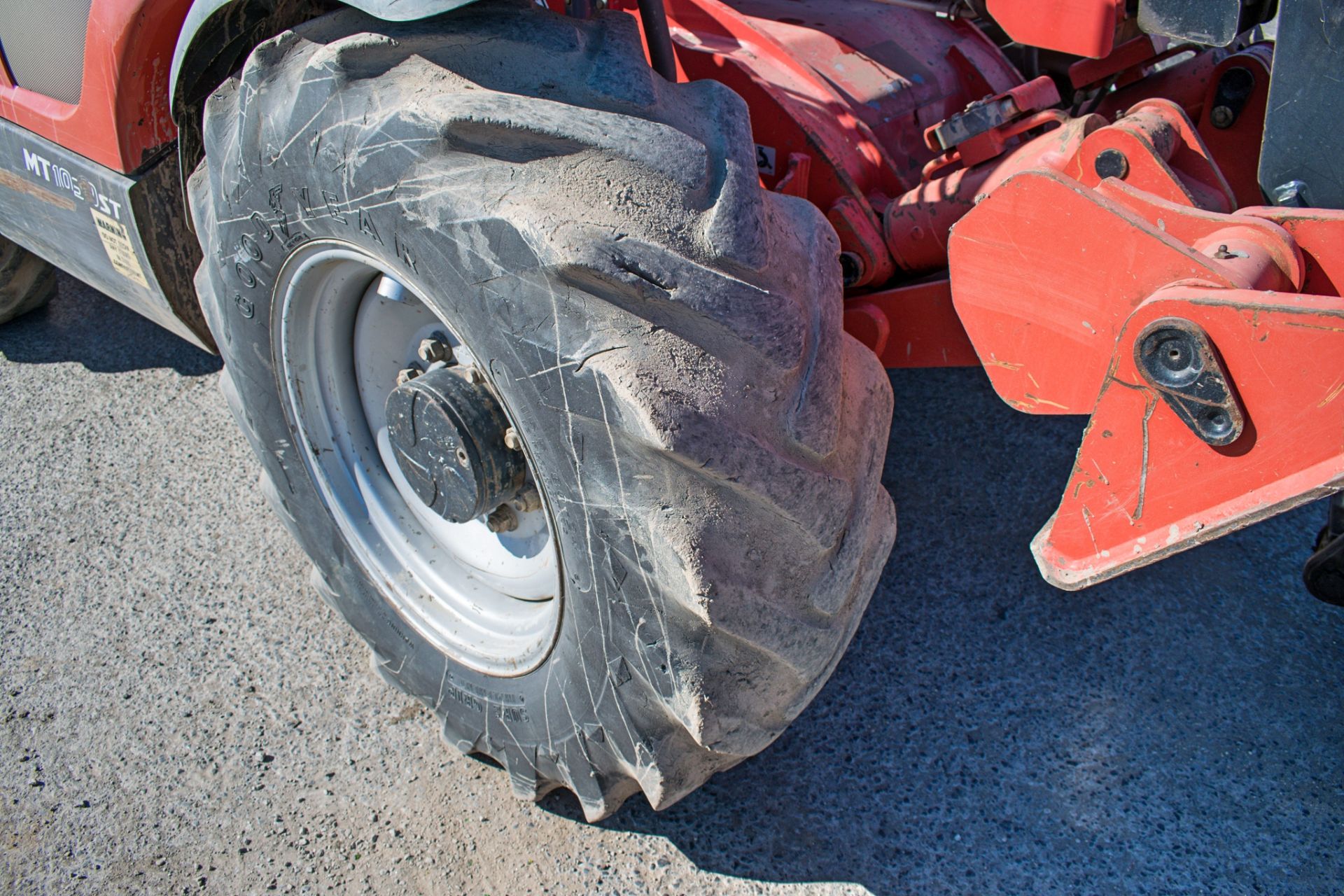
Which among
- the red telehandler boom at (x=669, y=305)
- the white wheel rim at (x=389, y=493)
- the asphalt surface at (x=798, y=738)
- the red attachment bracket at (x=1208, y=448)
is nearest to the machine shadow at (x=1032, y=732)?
the asphalt surface at (x=798, y=738)

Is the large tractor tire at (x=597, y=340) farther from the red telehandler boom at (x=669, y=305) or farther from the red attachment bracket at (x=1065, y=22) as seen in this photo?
the red attachment bracket at (x=1065, y=22)

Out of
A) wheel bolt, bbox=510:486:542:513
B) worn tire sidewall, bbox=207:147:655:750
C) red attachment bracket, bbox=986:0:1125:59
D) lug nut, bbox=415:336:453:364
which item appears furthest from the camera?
lug nut, bbox=415:336:453:364

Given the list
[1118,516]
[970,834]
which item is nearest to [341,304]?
[1118,516]

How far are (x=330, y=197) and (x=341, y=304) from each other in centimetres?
41

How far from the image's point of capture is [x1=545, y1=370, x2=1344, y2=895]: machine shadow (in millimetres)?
1863

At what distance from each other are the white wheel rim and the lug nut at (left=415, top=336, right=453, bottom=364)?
25mm

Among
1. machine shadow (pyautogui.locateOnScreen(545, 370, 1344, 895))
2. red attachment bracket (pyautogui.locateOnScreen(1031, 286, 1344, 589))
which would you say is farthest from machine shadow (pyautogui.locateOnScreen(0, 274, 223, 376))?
red attachment bracket (pyautogui.locateOnScreen(1031, 286, 1344, 589))

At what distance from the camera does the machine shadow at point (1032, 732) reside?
1863 mm

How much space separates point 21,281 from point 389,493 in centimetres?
219

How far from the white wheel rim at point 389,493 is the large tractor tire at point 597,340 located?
0.09 ft

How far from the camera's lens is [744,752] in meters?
1.59

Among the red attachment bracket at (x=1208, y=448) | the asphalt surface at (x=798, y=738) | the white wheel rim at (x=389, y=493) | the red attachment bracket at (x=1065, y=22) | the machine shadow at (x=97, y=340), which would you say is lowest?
the machine shadow at (x=97, y=340)

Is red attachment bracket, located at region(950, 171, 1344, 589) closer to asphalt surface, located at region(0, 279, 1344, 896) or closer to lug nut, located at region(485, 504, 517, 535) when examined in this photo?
asphalt surface, located at region(0, 279, 1344, 896)

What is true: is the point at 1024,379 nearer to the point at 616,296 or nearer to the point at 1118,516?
the point at 1118,516
